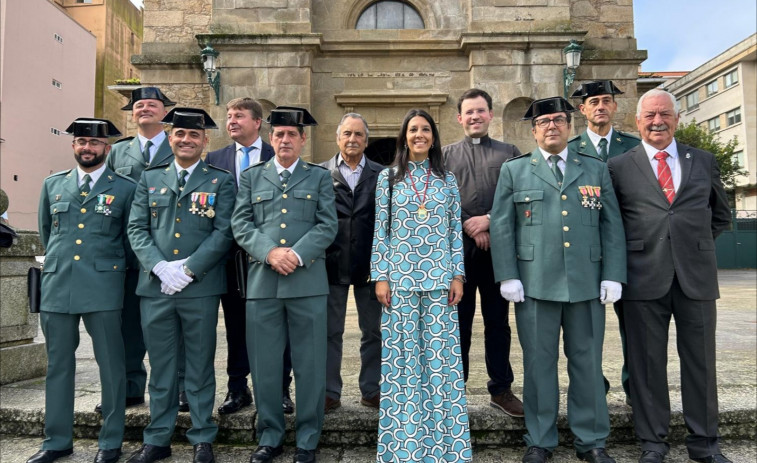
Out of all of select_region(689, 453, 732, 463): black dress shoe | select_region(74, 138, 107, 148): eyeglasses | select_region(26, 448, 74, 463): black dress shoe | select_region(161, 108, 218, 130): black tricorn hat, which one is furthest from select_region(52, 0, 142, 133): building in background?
select_region(689, 453, 732, 463): black dress shoe

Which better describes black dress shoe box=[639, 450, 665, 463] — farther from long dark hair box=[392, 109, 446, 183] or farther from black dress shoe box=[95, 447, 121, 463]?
black dress shoe box=[95, 447, 121, 463]

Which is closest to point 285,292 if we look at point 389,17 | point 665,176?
point 665,176

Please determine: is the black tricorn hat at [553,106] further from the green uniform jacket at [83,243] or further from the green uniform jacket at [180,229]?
the green uniform jacket at [83,243]

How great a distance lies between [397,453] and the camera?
10.4 ft

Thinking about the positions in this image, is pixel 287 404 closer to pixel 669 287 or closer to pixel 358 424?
pixel 358 424

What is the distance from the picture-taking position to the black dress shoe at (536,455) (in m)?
3.31

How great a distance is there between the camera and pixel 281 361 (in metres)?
3.49

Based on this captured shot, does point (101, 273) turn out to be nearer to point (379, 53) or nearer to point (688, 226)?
point (688, 226)

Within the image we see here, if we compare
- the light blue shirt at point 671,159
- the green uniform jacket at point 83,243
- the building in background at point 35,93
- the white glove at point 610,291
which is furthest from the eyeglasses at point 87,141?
the building in background at point 35,93

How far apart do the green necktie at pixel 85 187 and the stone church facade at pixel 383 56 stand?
21.3 ft

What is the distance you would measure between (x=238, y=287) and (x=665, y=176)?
3.13 meters

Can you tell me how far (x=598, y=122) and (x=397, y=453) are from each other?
2903 mm

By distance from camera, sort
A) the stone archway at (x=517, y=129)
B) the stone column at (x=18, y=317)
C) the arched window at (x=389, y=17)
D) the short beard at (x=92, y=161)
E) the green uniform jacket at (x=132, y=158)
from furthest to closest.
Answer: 1. the arched window at (x=389, y=17)
2. the stone archway at (x=517, y=129)
3. the stone column at (x=18, y=317)
4. the green uniform jacket at (x=132, y=158)
5. the short beard at (x=92, y=161)

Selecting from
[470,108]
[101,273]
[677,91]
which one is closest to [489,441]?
[470,108]
